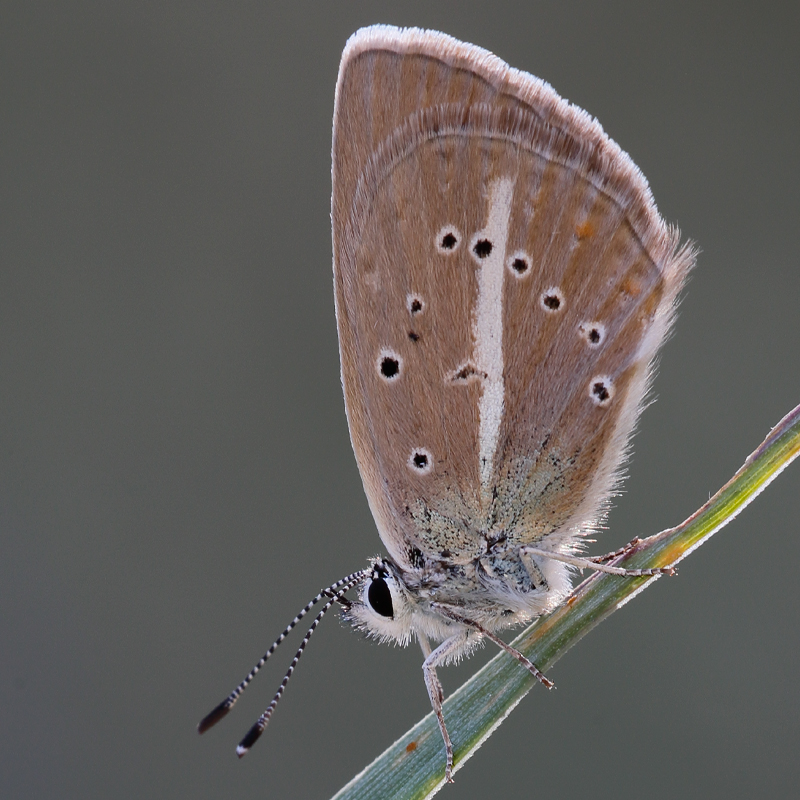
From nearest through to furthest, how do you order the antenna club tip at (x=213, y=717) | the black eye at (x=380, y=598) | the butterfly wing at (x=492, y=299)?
the antenna club tip at (x=213, y=717)
the butterfly wing at (x=492, y=299)
the black eye at (x=380, y=598)

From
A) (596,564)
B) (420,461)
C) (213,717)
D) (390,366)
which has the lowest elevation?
(596,564)

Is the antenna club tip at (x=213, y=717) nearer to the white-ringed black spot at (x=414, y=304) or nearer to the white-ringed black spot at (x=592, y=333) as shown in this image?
the white-ringed black spot at (x=414, y=304)

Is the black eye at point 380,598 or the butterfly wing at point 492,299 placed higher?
the butterfly wing at point 492,299

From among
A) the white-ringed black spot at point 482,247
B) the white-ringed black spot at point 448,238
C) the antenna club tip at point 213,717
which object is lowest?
the antenna club tip at point 213,717

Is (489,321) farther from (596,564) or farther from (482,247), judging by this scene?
(596,564)

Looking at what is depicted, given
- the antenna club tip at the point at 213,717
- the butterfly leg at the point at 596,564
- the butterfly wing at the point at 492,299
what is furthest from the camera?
the butterfly wing at the point at 492,299

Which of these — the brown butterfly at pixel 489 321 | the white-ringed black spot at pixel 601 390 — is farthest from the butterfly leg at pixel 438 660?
the white-ringed black spot at pixel 601 390

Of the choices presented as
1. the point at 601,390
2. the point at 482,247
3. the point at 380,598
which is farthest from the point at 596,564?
the point at 482,247

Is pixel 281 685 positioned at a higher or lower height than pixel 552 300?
lower
